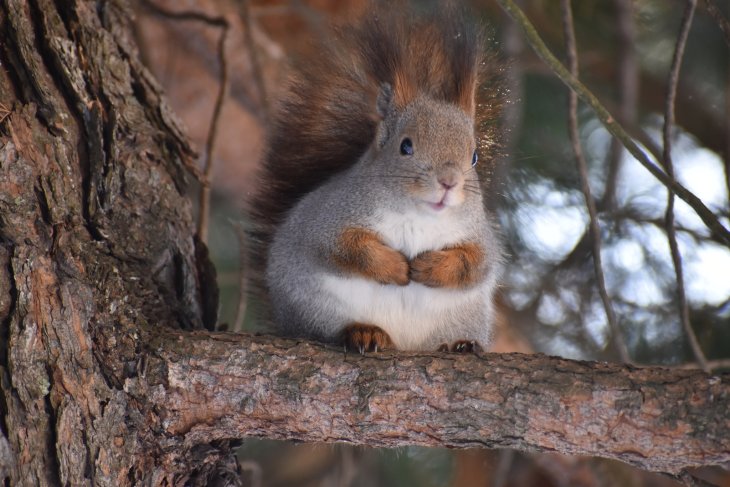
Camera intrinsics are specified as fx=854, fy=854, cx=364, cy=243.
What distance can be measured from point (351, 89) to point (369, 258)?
1.60 ft

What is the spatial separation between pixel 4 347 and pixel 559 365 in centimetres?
94

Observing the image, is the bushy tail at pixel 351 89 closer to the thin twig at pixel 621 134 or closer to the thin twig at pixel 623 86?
the thin twig at pixel 621 134

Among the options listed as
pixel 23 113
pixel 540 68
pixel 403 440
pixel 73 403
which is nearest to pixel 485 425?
pixel 403 440

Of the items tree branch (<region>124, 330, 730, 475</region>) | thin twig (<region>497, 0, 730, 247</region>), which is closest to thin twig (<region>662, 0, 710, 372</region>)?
thin twig (<region>497, 0, 730, 247</region>)

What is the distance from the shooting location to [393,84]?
194 centimetres

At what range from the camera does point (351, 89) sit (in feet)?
6.64

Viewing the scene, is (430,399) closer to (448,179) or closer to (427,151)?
(448,179)

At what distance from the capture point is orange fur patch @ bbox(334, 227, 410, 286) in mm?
1738

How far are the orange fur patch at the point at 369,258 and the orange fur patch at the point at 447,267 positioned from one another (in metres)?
0.03

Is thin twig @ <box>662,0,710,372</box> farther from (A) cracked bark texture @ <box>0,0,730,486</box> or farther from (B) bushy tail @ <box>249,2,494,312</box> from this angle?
(B) bushy tail @ <box>249,2,494,312</box>

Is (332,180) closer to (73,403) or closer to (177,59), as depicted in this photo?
(73,403)

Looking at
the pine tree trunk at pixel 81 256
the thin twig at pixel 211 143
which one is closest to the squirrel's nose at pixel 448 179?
the pine tree trunk at pixel 81 256

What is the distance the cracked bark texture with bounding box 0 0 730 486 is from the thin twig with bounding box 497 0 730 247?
0.91ft

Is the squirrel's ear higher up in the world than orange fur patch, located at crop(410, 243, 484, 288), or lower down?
higher up
